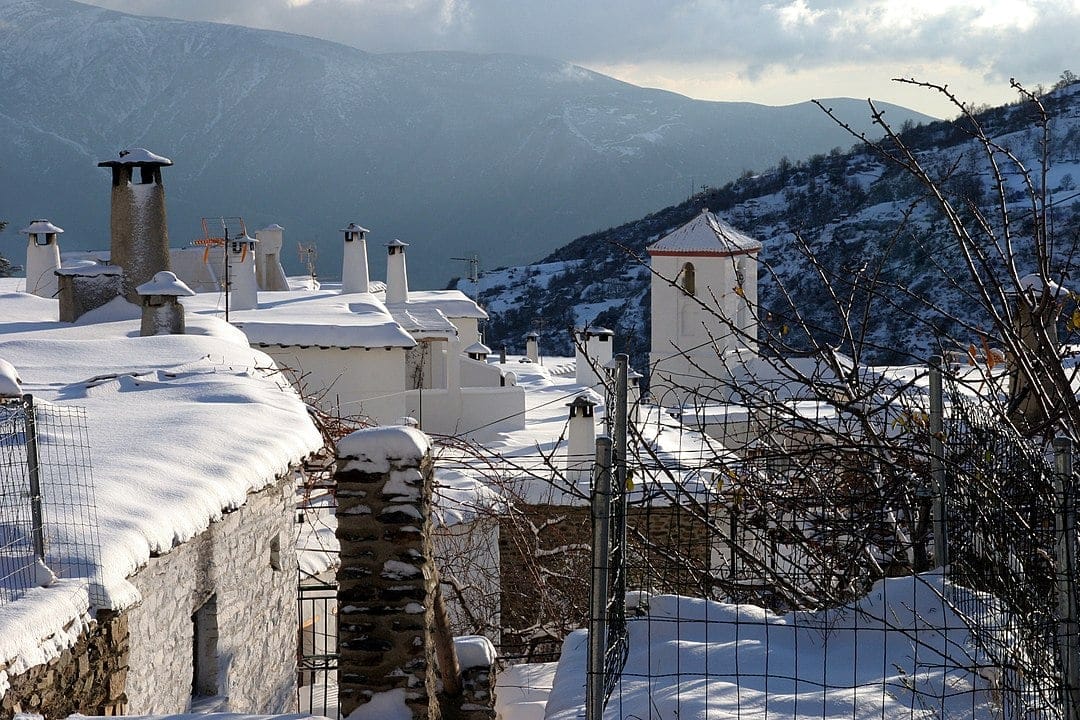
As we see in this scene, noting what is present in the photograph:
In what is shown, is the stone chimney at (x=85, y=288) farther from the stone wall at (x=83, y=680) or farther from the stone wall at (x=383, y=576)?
the stone wall at (x=383, y=576)

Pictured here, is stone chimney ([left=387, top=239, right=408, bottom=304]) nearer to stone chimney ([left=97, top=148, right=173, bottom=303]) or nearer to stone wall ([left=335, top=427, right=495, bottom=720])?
stone chimney ([left=97, top=148, right=173, bottom=303])

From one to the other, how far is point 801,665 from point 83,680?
333 centimetres

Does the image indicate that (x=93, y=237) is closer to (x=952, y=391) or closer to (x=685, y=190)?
(x=685, y=190)

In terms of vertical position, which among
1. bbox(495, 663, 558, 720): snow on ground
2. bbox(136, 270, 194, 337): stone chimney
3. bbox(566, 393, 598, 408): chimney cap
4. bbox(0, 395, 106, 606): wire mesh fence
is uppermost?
bbox(136, 270, 194, 337): stone chimney

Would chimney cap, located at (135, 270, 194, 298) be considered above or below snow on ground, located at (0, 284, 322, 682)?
above

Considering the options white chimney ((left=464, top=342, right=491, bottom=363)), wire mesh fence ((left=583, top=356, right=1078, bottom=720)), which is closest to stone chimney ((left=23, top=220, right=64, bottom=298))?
white chimney ((left=464, top=342, right=491, bottom=363))

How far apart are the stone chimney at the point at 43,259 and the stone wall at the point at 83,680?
729 inches

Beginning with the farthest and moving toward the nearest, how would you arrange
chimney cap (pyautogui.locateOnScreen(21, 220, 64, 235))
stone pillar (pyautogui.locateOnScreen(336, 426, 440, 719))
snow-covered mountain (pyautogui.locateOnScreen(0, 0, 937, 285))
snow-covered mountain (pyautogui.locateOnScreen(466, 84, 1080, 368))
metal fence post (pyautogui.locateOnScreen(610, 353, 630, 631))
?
snow-covered mountain (pyautogui.locateOnScreen(0, 0, 937, 285)) → snow-covered mountain (pyautogui.locateOnScreen(466, 84, 1080, 368)) → chimney cap (pyautogui.locateOnScreen(21, 220, 64, 235)) → stone pillar (pyautogui.locateOnScreen(336, 426, 440, 719)) → metal fence post (pyautogui.locateOnScreen(610, 353, 630, 631))

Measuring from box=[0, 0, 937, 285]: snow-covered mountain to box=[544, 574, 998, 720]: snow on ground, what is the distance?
83.2m

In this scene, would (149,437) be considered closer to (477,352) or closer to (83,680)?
(83,680)

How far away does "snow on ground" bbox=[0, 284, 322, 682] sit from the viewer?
615cm

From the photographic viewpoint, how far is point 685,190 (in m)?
108

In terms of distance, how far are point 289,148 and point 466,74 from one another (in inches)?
1613

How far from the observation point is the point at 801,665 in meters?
5.95
